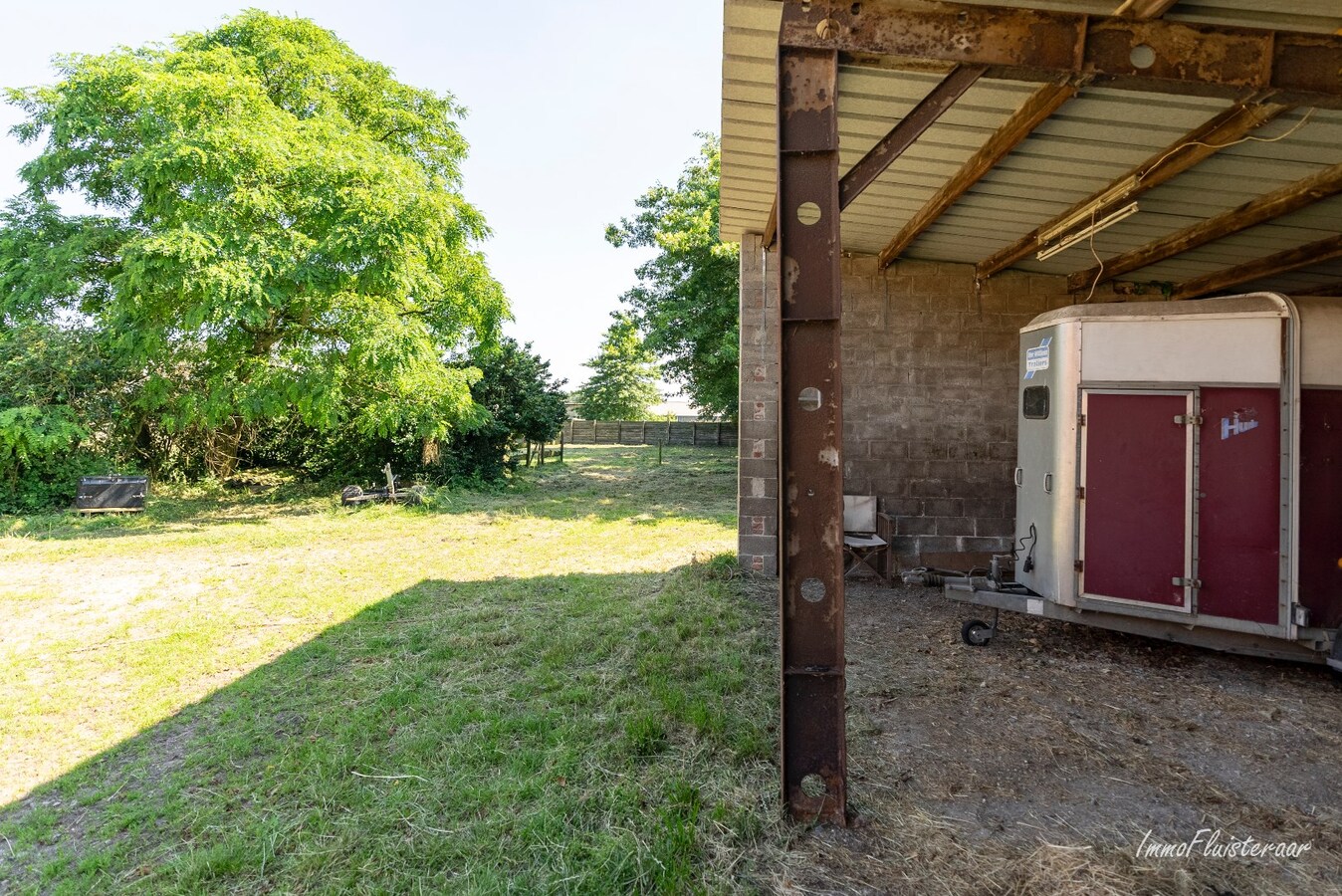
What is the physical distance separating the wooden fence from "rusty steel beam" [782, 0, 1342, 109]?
25.5 m

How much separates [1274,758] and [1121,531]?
1610 mm

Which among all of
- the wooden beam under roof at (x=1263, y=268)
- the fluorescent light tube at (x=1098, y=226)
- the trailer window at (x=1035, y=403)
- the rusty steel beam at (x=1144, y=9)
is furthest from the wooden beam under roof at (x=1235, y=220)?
the rusty steel beam at (x=1144, y=9)

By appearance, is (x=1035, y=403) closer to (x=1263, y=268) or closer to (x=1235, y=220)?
(x=1235, y=220)

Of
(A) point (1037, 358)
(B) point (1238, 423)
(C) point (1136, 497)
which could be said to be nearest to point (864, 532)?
(A) point (1037, 358)

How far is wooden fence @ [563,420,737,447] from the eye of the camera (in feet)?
94.8

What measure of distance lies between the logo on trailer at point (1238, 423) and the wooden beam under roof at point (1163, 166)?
64.1 inches

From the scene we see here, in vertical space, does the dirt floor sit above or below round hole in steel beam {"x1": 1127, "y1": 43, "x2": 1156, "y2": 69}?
below

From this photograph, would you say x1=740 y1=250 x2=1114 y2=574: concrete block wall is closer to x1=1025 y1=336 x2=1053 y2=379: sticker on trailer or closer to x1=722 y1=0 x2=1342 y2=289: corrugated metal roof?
x1=722 y1=0 x2=1342 y2=289: corrugated metal roof

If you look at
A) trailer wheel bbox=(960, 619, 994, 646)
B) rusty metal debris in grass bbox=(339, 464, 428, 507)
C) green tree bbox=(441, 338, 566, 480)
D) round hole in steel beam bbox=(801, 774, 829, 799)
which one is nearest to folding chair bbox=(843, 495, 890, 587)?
trailer wheel bbox=(960, 619, 994, 646)

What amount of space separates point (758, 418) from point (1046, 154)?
10.9ft

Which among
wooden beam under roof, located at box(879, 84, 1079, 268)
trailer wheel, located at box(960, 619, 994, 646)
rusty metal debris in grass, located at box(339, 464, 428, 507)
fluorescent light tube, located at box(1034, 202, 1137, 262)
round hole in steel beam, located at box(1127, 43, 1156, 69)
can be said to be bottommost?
trailer wheel, located at box(960, 619, 994, 646)

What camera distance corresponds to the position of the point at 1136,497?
4.46 metres

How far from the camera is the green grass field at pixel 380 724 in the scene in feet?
8.12

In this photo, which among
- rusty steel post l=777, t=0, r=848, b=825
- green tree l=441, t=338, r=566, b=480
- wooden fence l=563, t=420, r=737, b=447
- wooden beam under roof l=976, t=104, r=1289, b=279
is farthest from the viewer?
wooden fence l=563, t=420, r=737, b=447
